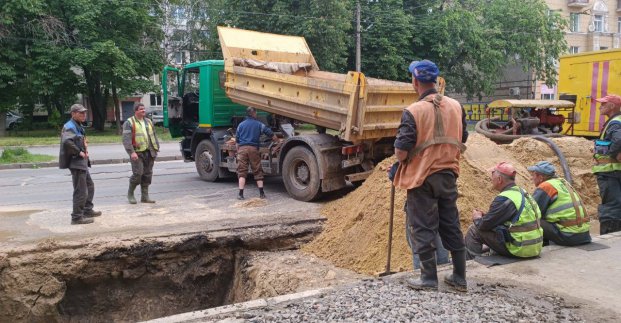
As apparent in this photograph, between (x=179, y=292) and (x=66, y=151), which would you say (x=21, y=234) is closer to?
(x=66, y=151)

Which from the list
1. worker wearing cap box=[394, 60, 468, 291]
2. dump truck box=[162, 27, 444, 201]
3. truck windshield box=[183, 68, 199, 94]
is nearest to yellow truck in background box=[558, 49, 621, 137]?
dump truck box=[162, 27, 444, 201]

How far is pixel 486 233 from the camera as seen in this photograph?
5152 millimetres

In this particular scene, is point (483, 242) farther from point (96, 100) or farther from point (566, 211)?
point (96, 100)

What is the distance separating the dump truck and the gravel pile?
4002 mm

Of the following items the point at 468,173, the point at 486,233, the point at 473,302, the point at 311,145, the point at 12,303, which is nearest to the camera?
the point at 473,302

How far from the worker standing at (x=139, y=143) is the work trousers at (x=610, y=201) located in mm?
6512

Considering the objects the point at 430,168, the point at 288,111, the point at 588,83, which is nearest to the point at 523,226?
the point at 430,168

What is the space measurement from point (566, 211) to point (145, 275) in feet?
16.3

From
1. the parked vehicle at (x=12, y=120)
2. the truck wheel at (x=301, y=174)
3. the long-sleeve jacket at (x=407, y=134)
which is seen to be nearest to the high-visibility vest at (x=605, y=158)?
the long-sleeve jacket at (x=407, y=134)

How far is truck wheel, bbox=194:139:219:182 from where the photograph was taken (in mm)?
10711

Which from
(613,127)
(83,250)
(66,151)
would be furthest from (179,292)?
(613,127)

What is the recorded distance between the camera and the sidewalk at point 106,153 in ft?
52.6

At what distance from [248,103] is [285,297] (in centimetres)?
595

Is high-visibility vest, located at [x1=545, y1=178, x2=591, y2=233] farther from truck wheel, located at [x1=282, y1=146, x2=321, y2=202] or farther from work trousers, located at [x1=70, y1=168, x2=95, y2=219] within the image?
work trousers, located at [x1=70, y1=168, x2=95, y2=219]
